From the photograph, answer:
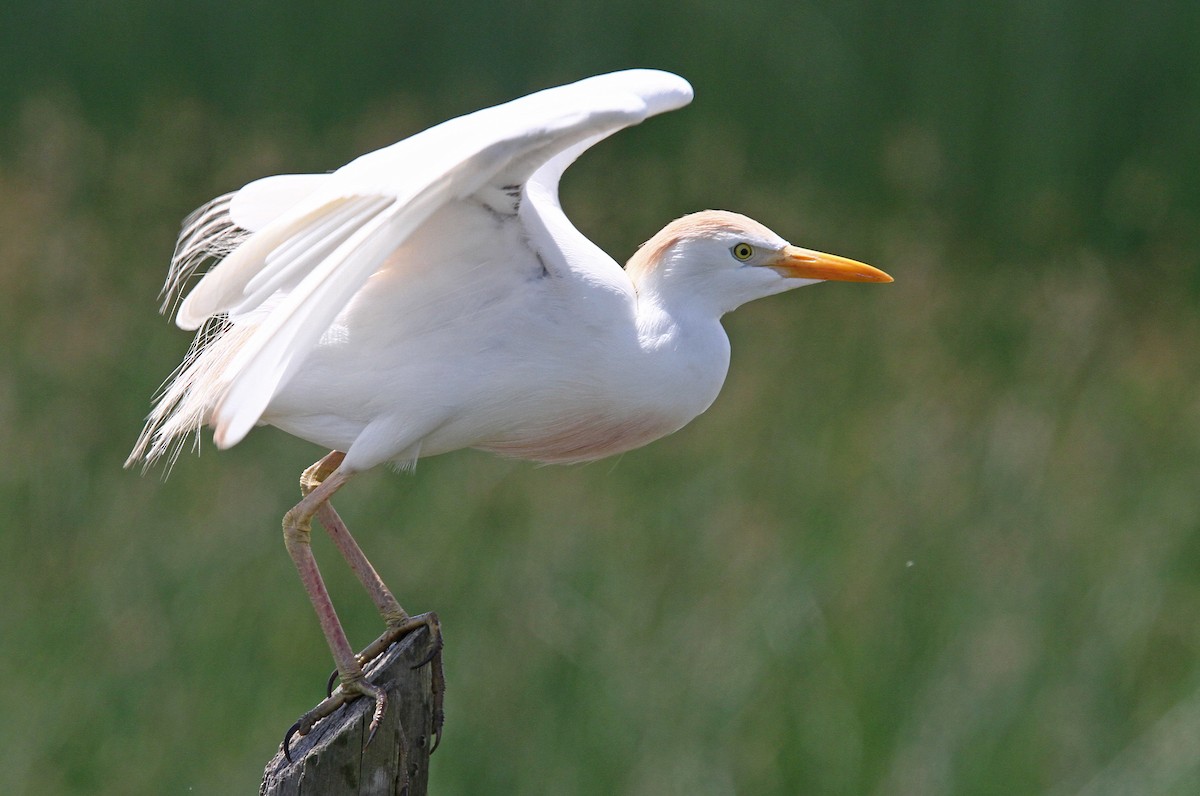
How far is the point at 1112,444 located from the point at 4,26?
397 cm

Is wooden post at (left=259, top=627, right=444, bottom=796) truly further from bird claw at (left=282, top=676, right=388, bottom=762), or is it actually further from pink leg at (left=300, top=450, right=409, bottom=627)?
pink leg at (left=300, top=450, right=409, bottom=627)

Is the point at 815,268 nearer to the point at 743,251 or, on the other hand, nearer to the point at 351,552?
the point at 743,251

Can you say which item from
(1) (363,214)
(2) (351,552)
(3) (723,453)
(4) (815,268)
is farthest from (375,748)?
Result: (3) (723,453)

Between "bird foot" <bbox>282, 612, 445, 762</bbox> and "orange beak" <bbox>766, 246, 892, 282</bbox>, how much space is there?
842 millimetres

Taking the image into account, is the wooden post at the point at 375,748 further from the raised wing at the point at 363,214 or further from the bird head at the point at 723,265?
the bird head at the point at 723,265

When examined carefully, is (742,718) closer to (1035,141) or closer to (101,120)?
(1035,141)

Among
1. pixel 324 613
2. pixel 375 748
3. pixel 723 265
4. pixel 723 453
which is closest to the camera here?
pixel 375 748

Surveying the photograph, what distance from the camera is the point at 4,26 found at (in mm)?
5188

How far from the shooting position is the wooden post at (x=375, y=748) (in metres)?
2.07

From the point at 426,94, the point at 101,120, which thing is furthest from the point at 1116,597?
the point at 101,120

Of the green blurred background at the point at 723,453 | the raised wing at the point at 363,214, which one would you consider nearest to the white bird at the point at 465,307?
the raised wing at the point at 363,214

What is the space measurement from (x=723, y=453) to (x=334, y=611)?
183 centimetres

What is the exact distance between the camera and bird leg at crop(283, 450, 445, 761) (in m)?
2.29

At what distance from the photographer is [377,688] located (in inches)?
88.4
